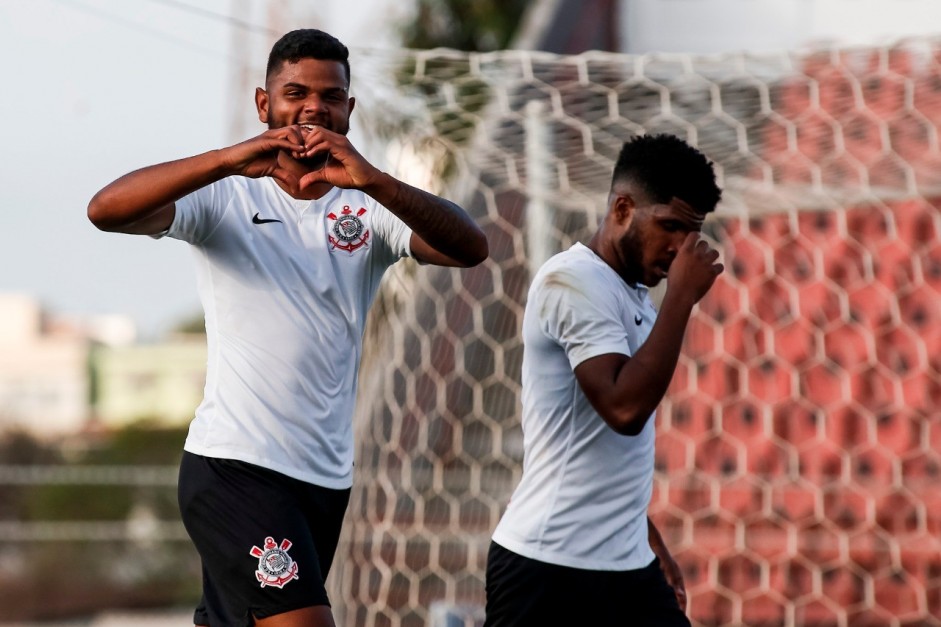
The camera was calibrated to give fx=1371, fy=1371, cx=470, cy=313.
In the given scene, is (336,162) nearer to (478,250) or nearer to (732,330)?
(478,250)

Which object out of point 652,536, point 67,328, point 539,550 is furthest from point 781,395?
point 67,328

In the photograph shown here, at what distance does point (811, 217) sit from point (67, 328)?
67.1 m

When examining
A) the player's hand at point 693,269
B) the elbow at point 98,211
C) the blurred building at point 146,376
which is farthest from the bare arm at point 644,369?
the blurred building at point 146,376

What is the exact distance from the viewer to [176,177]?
2818mm

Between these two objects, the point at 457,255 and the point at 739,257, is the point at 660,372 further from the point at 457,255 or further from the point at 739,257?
the point at 739,257

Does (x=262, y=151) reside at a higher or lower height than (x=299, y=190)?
higher

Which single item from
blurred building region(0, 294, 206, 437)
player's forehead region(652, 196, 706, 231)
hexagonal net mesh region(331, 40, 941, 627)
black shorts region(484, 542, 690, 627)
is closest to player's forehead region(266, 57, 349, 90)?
player's forehead region(652, 196, 706, 231)

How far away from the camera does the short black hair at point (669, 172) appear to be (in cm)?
315

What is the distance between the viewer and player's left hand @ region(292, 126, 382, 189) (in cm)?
279

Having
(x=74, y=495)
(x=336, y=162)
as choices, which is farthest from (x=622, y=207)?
(x=74, y=495)

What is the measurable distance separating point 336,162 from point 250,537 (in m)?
0.86

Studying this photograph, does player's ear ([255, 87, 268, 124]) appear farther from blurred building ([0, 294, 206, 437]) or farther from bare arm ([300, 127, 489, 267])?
blurred building ([0, 294, 206, 437])

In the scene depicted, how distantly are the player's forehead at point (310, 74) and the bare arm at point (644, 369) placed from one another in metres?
0.83

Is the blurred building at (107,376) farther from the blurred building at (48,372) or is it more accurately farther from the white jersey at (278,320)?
the white jersey at (278,320)
